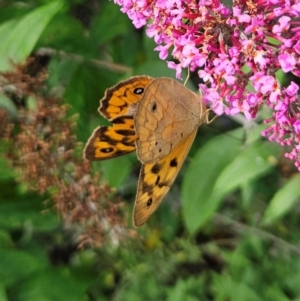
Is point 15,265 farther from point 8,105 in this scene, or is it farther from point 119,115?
point 119,115

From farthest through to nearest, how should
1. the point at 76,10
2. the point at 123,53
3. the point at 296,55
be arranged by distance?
the point at 76,10
the point at 123,53
the point at 296,55

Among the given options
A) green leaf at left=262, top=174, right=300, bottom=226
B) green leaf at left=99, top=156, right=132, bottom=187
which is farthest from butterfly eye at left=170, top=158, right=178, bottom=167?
green leaf at left=99, top=156, right=132, bottom=187

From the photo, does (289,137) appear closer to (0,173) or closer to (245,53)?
(245,53)

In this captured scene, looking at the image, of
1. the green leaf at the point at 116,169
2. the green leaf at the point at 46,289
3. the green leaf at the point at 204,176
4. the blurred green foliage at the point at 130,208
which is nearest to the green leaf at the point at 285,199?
the blurred green foliage at the point at 130,208

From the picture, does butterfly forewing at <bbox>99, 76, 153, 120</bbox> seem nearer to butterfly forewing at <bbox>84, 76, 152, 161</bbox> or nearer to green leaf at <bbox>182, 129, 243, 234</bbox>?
butterfly forewing at <bbox>84, 76, 152, 161</bbox>

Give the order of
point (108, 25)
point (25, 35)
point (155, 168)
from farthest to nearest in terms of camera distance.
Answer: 1. point (108, 25)
2. point (25, 35)
3. point (155, 168)

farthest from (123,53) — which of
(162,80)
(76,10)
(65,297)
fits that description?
(162,80)

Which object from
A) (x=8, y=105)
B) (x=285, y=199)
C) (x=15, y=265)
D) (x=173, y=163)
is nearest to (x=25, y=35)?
(x=8, y=105)
